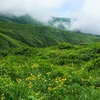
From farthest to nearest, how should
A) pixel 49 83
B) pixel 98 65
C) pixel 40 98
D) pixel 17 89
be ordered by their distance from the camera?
pixel 98 65 < pixel 49 83 < pixel 17 89 < pixel 40 98

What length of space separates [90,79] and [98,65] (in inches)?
189

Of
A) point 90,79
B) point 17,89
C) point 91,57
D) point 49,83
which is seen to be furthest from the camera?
point 91,57

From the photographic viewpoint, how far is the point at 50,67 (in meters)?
14.9

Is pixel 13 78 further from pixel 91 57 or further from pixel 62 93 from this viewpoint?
pixel 91 57

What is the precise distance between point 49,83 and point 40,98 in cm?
234

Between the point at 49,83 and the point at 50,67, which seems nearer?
the point at 49,83

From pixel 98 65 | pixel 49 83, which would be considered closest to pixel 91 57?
pixel 98 65

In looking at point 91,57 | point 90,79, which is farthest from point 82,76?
point 91,57

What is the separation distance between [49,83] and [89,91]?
5.71 feet

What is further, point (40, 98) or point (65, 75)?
point (65, 75)

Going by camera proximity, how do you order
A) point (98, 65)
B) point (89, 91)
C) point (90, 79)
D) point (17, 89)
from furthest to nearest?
point (98, 65) → point (90, 79) → point (89, 91) → point (17, 89)

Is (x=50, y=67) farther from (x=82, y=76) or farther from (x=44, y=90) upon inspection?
(x=44, y=90)

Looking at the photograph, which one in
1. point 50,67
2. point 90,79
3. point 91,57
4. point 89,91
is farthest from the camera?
point 91,57

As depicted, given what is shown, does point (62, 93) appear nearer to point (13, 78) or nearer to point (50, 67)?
point (13, 78)
